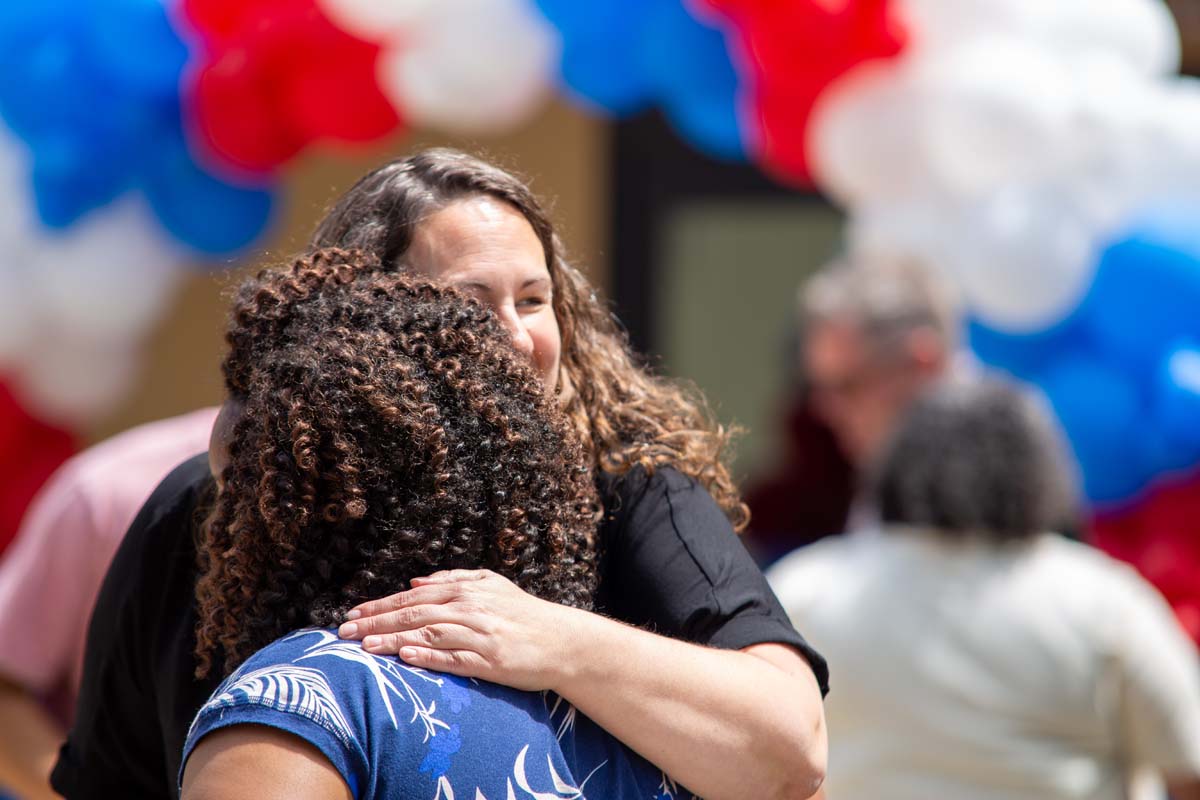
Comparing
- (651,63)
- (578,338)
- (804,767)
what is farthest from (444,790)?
(651,63)

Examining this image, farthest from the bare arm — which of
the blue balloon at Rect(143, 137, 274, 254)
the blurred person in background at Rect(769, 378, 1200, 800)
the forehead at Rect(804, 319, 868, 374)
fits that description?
the blue balloon at Rect(143, 137, 274, 254)

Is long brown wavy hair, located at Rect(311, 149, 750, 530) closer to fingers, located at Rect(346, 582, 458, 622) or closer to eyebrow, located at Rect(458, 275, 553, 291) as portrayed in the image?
eyebrow, located at Rect(458, 275, 553, 291)

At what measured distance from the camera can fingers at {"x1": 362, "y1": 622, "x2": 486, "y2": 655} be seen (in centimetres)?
105

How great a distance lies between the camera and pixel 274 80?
3.30 meters

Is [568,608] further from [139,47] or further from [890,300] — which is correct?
[139,47]

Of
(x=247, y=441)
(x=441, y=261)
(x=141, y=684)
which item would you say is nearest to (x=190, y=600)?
(x=141, y=684)

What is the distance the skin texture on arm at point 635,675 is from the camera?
106 centimetres

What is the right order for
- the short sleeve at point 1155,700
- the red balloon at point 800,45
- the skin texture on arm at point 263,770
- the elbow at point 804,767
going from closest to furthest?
1. the skin texture on arm at point 263,770
2. the elbow at point 804,767
3. the short sleeve at point 1155,700
4. the red balloon at point 800,45

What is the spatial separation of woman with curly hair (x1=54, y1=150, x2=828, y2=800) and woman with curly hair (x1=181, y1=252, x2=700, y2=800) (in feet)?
0.10

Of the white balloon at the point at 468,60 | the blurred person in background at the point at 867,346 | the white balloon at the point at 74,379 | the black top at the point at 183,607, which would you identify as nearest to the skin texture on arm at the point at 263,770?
the black top at the point at 183,607

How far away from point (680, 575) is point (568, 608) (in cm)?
18

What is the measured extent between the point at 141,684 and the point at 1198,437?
243 cm

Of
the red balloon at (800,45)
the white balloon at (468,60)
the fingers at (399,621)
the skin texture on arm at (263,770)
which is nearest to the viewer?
the skin texture on arm at (263,770)

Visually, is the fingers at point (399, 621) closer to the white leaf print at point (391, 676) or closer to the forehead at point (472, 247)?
the white leaf print at point (391, 676)
